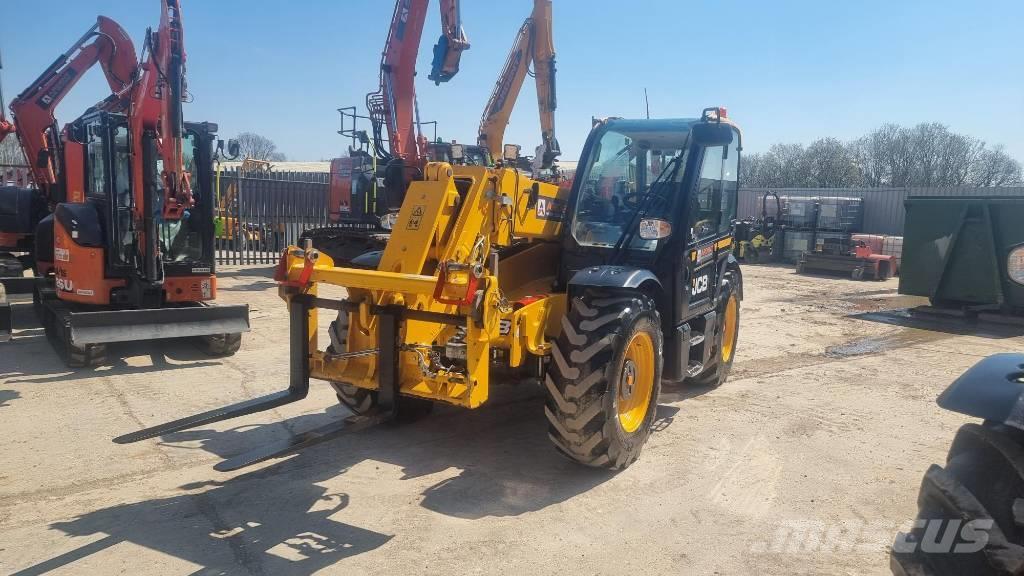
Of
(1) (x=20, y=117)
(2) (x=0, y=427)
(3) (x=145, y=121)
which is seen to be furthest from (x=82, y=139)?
(2) (x=0, y=427)

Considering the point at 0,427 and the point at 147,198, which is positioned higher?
the point at 147,198

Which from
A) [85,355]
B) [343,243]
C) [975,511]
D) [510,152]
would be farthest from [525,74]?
[975,511]

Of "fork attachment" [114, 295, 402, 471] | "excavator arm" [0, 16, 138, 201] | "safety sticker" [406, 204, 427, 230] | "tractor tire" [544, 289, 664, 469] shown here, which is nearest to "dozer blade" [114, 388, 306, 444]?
"fork attachment" [114, 295, 402, 471]

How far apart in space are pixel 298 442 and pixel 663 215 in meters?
3.32

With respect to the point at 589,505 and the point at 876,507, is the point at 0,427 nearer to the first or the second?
the point at 589,505

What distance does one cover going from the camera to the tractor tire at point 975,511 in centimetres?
216

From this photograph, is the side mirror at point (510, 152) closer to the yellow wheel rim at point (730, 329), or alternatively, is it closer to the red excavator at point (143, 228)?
the yellow wheel rim at point (730, 329)

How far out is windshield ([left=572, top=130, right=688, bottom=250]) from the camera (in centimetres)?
593

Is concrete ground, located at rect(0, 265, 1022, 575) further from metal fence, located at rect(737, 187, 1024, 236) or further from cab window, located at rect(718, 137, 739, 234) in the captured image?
metal fence, located at rect(737, 187, 1024, 236)

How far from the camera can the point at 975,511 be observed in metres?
2.19

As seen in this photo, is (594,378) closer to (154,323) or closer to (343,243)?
(154,323)

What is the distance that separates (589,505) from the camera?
447 centimetres

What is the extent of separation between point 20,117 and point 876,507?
40.1ft

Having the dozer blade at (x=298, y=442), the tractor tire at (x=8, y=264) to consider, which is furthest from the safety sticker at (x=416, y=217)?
the tractor tire at (x=8, y=264)
